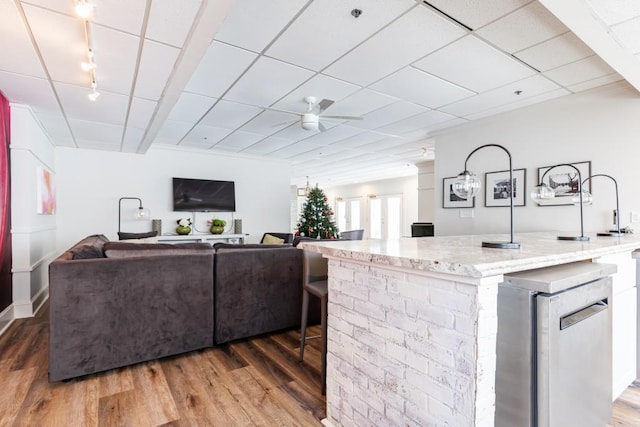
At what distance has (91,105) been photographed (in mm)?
3348

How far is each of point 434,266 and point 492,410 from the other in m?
0.52

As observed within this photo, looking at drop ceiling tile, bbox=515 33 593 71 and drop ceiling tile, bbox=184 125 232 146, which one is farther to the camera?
drop ceiling tile, bbox=184 125 232 146

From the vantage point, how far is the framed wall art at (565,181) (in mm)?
3502

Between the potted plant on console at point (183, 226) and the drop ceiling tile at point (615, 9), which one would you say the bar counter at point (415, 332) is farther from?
the potted plant on console at point (183, 226)

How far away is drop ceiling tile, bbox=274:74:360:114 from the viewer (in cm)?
318

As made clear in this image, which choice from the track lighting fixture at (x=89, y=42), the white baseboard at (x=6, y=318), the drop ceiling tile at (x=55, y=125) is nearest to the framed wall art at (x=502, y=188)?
the track lighting fixture at (x=89, y=42)

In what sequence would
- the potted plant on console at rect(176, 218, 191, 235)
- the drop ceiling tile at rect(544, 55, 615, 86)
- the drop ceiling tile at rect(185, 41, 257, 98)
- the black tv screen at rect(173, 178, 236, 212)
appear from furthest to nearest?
the black tv screen at rect(173, 178, 236, 212), the potted plant on console at rect(176, 218, 191, 235), the drop ceiling tile at rect(544, 55, 615, 86), the drop ceiling tile at rect(185, 41, 257, 98)

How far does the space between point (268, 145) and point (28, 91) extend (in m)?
3.39

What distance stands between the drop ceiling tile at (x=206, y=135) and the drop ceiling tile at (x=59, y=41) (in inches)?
83.2

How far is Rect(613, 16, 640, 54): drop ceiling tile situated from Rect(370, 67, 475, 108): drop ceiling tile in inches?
50.5

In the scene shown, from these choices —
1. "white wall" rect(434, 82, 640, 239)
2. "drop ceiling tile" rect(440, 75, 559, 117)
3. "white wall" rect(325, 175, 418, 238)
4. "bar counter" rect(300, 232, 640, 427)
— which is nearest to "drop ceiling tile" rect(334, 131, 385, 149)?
"white wall" rect(434, 82, 640, 239)

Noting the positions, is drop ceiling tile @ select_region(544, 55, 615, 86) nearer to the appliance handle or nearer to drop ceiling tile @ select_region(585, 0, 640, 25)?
drop ceiling tile @ select_region(585, 0, 640, 25)

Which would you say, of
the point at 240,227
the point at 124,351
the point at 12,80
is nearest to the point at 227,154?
the point at 240,227

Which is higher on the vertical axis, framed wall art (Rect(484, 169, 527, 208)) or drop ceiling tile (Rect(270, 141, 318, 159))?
drop ceiling tile (Rect(270, 141, 318, 159))
